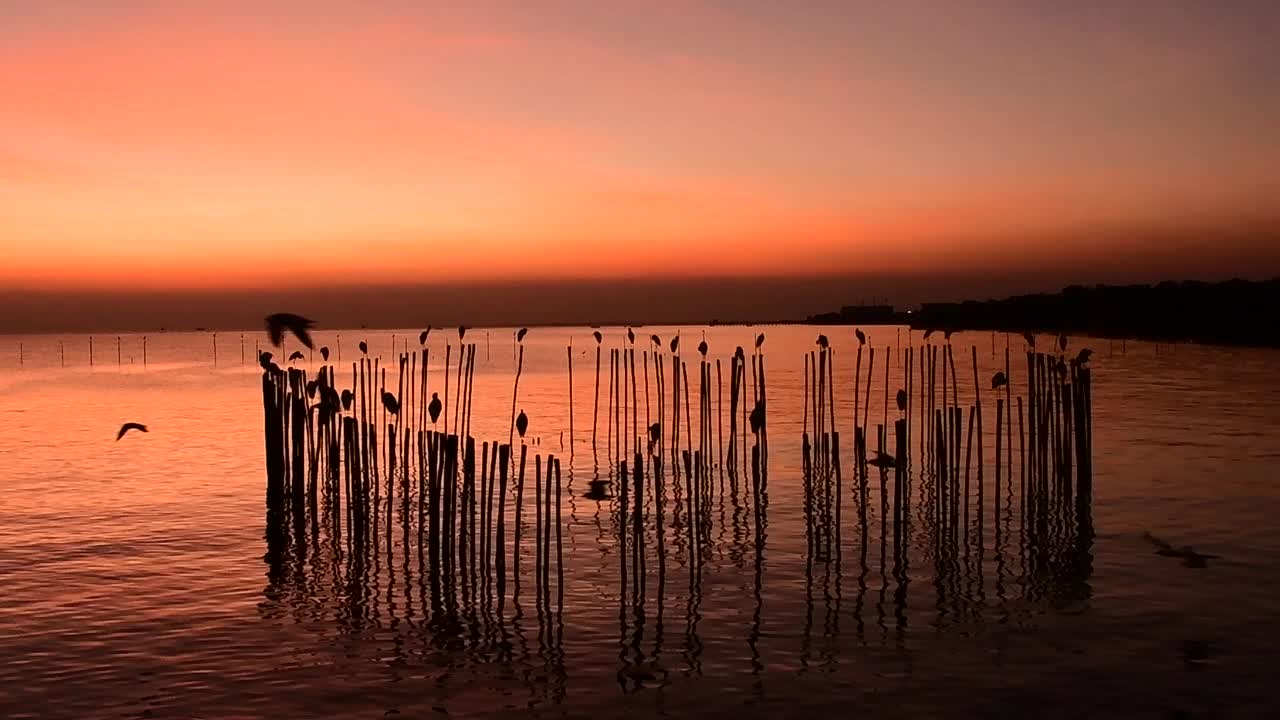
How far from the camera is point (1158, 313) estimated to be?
317 feet

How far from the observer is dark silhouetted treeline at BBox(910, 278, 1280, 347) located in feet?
253

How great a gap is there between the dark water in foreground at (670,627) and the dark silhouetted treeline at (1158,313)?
61.2m

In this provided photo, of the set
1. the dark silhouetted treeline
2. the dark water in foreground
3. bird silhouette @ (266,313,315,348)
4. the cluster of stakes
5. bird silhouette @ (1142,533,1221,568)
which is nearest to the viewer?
the dark water in foreground

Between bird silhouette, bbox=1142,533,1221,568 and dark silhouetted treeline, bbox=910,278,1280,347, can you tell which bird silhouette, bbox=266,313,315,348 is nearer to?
bird silhouette, bbox=1142,533,1221,568

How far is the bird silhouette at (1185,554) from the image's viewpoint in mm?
13360

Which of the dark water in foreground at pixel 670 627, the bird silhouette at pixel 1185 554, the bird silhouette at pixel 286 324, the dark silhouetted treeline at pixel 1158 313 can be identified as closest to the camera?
the dark water in foreground at pixel 670 627

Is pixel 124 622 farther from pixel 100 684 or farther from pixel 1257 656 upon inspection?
pixel 1257 656

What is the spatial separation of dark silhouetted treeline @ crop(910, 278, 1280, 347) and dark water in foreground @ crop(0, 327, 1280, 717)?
201 feet

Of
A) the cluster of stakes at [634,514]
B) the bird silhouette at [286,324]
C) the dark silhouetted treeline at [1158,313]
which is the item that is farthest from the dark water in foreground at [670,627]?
the dark silhouetted treeline at [1158,313]

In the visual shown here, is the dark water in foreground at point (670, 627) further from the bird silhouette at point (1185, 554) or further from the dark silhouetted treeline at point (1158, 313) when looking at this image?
the dark silhouetted treeline at point (1158, 313)

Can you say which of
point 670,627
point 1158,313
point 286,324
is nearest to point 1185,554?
point 670,627

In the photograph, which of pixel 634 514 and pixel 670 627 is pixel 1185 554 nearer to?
pixel 670 627

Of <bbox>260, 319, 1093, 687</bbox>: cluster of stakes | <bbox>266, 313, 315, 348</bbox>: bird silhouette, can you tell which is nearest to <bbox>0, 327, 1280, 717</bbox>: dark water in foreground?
<bbox>260, 319, 1093, 687</bbox>: cluster of stakes

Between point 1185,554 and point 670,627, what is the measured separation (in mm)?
7079
